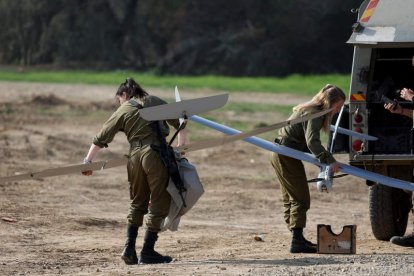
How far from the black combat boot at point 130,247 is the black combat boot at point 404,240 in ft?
9.44

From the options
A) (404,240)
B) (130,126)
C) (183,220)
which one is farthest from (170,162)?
(183,220)

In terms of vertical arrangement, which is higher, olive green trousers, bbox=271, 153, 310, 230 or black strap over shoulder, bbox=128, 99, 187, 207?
black strap over shoulder, bbox=128, 99, 187, 207

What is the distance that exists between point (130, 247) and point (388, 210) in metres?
3.09

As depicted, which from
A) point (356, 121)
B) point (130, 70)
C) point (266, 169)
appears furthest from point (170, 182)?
point (130, 70)

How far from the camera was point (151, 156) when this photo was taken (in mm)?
10875

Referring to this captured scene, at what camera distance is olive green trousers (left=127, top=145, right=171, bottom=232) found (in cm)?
1086

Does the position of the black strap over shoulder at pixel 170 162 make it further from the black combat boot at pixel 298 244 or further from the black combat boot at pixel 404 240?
the black combat boot at pixel 404 240

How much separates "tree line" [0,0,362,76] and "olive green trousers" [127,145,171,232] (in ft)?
117

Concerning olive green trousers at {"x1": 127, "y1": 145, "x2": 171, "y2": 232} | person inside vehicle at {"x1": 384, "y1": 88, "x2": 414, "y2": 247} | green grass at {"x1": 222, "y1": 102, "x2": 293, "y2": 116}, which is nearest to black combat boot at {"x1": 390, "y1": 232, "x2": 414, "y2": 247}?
person inside vehicle at {"x1": 384, "y1": 88, "x2": 414, "y2": 247}

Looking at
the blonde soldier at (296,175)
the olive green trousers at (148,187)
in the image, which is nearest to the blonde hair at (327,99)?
the blonde soldier at (296,175)

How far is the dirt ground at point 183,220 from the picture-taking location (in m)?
10.8

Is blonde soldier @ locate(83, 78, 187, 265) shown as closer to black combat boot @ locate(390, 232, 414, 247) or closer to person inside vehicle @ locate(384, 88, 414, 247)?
person inside vehicle @ locate(384, 88, 414, 247)

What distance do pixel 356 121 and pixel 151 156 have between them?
2539 millimetres

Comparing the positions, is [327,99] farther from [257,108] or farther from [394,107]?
[257,108]
